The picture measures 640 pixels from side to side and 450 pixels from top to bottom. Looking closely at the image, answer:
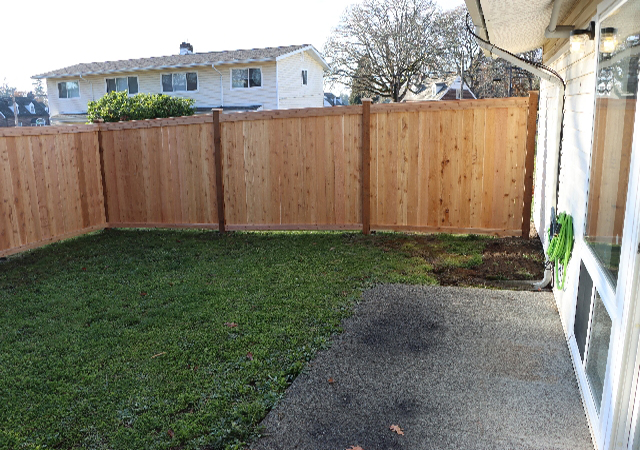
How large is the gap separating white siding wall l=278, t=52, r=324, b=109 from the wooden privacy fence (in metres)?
15.0

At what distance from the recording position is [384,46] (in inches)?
1114

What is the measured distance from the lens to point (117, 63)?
25.0 meters

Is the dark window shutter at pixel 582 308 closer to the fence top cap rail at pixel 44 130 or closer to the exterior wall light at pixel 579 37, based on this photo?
the exterior wall light at pixel 579 37

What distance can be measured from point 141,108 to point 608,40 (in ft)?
49.7

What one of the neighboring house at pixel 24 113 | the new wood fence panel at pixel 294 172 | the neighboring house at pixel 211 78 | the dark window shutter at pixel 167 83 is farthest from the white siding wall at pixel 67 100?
the neighboring house at pixel 24 113

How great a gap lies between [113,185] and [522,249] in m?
6.41

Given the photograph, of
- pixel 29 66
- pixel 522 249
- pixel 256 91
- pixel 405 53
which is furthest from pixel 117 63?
pixel 29 66

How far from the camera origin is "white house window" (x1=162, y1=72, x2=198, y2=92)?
75.9 ft

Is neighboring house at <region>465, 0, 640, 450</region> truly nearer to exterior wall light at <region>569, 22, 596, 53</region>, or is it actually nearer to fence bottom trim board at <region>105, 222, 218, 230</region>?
exterior wall light at <region>569, 22, 596, 53</region>

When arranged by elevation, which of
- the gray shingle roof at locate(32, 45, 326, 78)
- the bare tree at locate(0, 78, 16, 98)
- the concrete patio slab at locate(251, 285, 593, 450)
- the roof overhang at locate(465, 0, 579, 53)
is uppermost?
the bare tree at locate(0, 78, 16, 98)

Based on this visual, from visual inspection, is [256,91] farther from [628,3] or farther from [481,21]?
[628,3]

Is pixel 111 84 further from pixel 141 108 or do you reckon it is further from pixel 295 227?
pixel 295 227

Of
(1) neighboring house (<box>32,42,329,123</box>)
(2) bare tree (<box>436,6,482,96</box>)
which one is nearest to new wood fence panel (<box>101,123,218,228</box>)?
(1) neighboring house (<box>32,42,329,123</box>)

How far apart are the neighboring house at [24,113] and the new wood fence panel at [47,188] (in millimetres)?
43098
